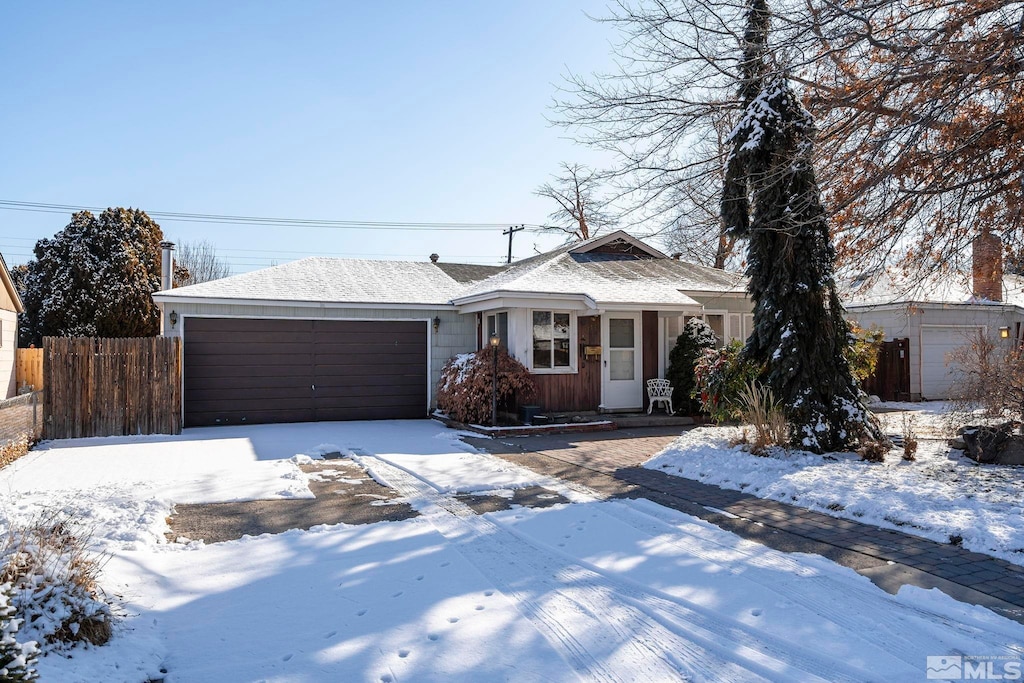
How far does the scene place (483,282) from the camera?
15719 millimetres

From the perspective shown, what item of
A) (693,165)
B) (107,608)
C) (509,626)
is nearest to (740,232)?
(693,165)

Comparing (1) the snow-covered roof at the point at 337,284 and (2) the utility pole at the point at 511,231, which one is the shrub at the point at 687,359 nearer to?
(1) the snow-covered roof at the point at 337,284

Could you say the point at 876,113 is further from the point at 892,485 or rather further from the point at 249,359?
the point at 249,359

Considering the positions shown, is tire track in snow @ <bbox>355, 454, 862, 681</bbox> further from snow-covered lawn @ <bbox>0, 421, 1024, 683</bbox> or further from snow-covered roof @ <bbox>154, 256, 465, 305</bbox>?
snow-covered roof @ <bbox>154, 256, 465, 305</bbox>

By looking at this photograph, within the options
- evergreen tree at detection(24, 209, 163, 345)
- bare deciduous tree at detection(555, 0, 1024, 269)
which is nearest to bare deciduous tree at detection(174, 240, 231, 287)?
evergreen tree at detection(24, 209, 163, 345)

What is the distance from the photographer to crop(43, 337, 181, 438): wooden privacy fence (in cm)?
1079

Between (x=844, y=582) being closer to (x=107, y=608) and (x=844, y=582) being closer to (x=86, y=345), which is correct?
(x=107, y=608)

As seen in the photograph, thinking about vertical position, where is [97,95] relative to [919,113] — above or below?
above

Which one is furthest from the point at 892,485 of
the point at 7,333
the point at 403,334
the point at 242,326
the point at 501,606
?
the point at 7,333

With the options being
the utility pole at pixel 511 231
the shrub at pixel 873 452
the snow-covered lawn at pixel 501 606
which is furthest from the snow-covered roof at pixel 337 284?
the utility pole at pixel 511 231

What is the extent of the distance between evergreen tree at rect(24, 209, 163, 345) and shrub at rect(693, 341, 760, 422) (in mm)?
18503

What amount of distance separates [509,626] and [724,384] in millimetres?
7825

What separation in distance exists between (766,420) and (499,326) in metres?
6.20

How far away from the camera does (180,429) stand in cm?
1180
